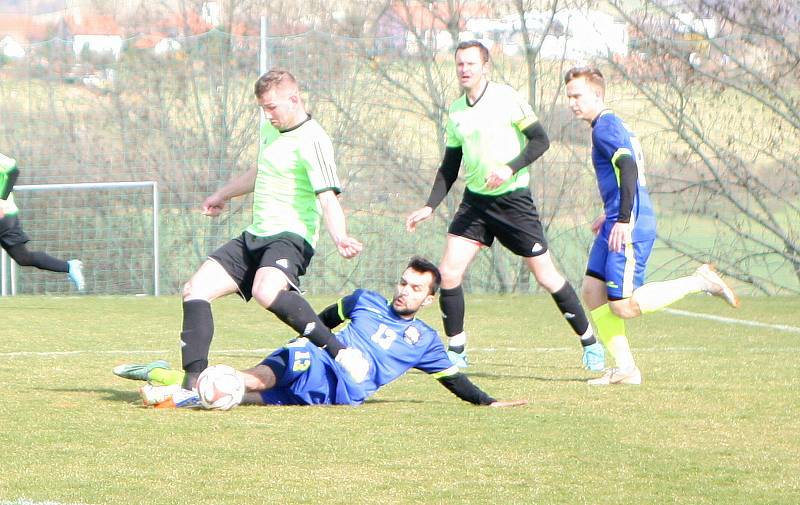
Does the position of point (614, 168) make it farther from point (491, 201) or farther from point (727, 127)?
point (727, 127)

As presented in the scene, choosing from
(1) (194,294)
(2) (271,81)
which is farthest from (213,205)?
(2) (271,81)

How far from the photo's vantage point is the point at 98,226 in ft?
46.9

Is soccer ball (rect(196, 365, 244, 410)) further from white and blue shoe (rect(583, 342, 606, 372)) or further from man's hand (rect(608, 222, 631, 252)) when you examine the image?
white and blue shoe (rect(583, 342, 606, 372))

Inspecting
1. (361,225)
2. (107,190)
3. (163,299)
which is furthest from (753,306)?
(107,190)

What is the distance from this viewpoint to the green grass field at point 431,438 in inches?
161

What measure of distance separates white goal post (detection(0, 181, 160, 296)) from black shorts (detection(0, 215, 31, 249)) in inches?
130

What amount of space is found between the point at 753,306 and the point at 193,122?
20.6ft

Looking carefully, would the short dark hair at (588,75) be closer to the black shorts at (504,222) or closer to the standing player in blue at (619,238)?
the standing player in blue at (619,238)

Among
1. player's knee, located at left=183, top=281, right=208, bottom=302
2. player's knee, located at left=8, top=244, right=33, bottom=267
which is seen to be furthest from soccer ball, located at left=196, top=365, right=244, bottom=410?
player's knee, located at left=8, top=244, right=33, bottom=267

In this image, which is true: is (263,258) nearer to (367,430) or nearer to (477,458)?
(367,430)

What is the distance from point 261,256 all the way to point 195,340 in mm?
503

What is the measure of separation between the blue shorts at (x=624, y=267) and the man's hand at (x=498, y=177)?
23.7 inches

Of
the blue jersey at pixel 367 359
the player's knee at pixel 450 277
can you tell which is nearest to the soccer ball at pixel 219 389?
the blue jersey at pixel 367 359

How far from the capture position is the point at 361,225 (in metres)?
14.0
